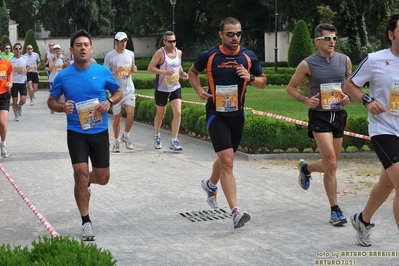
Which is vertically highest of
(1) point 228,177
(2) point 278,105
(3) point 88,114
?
(3) point 88,114

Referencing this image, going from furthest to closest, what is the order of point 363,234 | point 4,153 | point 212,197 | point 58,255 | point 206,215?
1. point 4,153
2. point 212,197
3. point 206,215
4. point 363,234
5. point 58,255

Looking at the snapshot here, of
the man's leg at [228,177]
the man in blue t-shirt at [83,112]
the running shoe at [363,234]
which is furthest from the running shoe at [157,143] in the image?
the running shoe at [363,234]

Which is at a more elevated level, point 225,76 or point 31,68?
point 225,76

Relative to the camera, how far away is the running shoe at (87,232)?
7.51 meters

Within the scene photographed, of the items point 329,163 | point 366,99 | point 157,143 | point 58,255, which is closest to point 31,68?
point 157,143

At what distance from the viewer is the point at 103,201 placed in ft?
31.2

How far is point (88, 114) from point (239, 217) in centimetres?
169

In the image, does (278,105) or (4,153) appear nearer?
(4,153)

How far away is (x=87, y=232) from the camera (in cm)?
754

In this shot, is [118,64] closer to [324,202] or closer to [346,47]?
[324,202]

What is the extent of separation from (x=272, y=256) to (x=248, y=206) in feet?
7.68

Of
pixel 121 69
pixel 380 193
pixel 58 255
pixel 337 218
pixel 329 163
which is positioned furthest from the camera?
pixel 121 69

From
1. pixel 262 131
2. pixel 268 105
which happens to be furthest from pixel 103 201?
pixel 268 105

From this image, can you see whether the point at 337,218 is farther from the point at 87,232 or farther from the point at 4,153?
the point at 4,153
